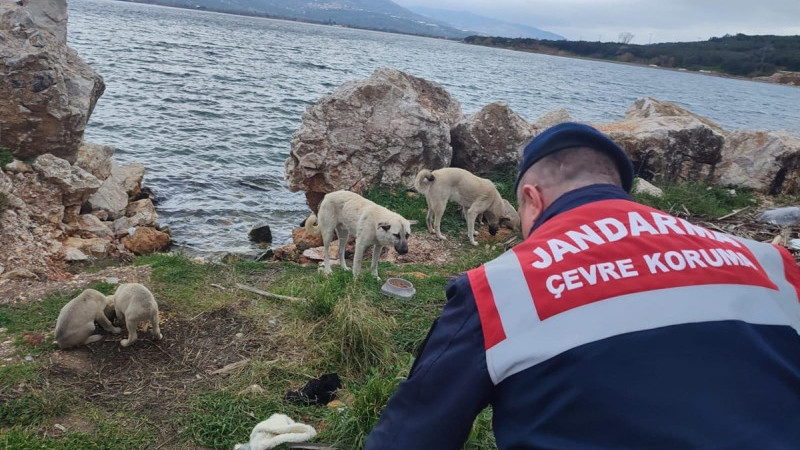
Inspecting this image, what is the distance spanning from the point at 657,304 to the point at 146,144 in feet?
65.4

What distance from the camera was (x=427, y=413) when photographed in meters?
1.96

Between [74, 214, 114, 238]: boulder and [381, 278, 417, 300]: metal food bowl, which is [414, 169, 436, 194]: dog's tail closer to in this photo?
[381, 278, 417, 300]: metal food bowl

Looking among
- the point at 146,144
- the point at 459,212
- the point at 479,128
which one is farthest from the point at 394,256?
the point at 146,144

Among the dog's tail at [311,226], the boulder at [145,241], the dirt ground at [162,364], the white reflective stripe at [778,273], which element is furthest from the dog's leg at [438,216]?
the white reflective stripe at [778,273]

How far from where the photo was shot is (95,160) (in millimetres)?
13398

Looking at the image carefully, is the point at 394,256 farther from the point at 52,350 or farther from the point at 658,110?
the point at 658,110

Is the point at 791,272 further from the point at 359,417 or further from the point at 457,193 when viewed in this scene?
the point at 457,193

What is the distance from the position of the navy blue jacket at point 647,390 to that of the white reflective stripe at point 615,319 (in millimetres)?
24

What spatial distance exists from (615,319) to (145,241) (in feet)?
35.6

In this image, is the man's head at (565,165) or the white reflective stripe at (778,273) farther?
the man's head at (565,165)

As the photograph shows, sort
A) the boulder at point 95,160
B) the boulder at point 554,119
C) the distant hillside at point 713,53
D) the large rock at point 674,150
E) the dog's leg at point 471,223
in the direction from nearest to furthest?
the dog's leg at point 471,223 < the boulder at point 95,160 < the large rock at point 674,150 < the boulder at point 554,119 < the distant hillside at point 713,53

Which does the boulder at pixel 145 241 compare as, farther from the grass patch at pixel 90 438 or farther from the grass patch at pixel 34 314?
the grass patch at pixel 90 438

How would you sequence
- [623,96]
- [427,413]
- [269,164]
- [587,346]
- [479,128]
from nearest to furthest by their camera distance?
[587,346]
[427,413]
[479,128]
[269,164]
[623,96]

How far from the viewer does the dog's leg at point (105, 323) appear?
239 inches
